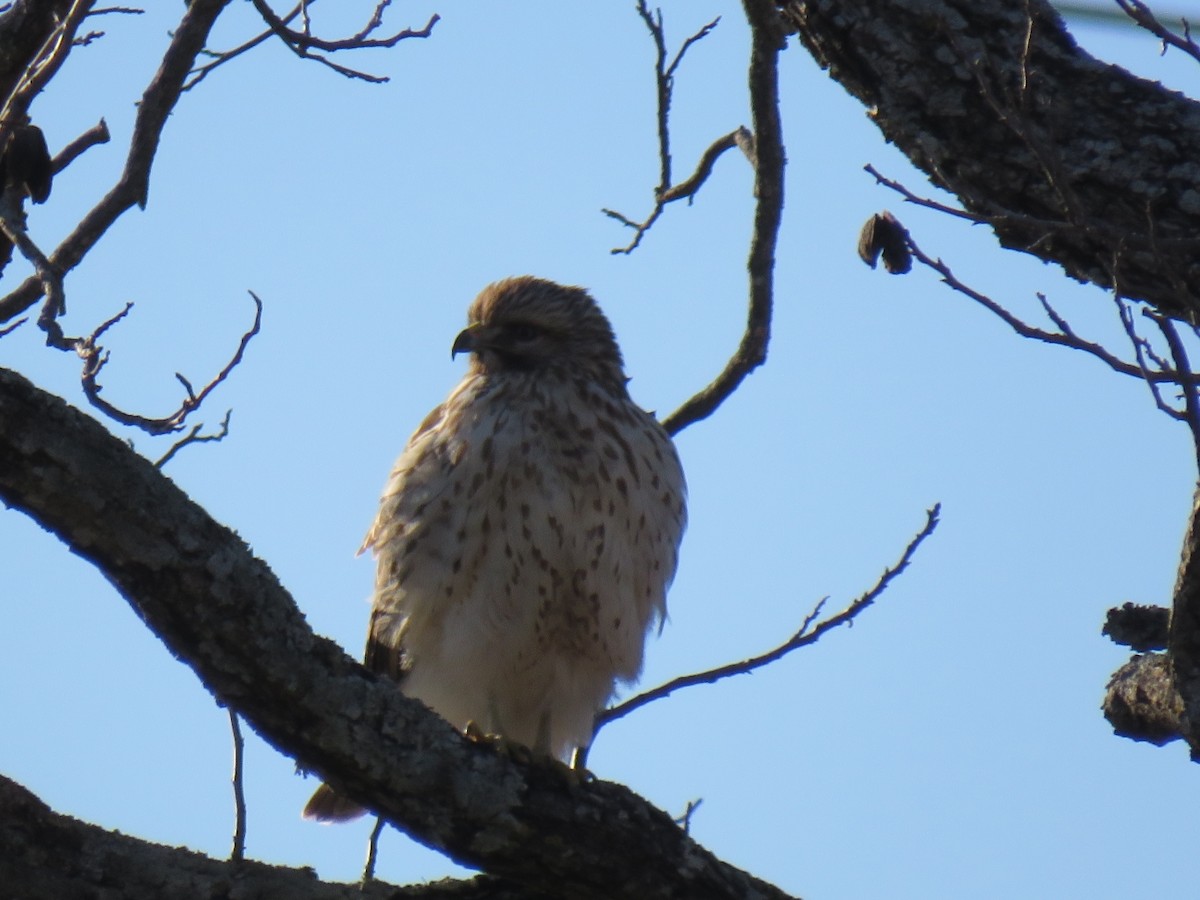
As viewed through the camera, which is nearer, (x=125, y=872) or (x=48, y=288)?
(x=125, y=872)

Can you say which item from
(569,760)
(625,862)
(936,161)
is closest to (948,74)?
(936,161)

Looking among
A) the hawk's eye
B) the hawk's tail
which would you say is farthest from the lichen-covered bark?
the hawk's tail

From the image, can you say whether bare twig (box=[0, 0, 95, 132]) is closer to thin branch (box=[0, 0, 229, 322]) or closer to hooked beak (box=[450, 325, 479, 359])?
thin branch (box=[0, 0, 229, 322])

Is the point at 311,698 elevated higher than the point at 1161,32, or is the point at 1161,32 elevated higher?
the point at 1161,32

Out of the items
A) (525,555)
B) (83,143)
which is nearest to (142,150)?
(83,143)

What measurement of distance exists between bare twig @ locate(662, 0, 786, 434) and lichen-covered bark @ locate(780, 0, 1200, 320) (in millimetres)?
889

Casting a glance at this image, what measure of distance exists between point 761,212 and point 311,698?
238 cm

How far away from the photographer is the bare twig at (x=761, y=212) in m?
4.40

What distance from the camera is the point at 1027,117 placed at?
318 centimetres

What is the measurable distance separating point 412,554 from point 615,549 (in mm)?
592

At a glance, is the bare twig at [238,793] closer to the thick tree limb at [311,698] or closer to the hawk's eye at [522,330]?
the thick tree limb at [311,698]

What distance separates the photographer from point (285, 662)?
8.88 feet

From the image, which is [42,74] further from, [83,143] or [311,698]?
[311,698]

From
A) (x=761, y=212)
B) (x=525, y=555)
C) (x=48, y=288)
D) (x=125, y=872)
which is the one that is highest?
(x=761, y=212)
